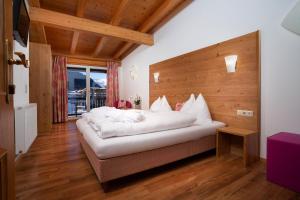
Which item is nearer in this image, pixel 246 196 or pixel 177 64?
pixel 246 196

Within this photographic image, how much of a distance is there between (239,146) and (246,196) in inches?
43.6

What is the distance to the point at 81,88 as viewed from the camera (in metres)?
6.35

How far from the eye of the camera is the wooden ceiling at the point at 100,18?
3.17m

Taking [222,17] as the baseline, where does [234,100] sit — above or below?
below

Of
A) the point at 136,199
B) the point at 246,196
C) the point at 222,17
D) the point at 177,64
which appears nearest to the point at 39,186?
the point at 136,199

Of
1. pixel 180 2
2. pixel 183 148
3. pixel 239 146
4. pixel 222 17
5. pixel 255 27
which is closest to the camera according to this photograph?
pixel 183 148

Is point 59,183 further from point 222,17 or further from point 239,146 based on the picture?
point 222,17

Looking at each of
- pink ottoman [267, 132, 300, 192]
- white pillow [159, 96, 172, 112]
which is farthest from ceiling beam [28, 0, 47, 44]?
pink ottoman [267, 132, 300, 192]

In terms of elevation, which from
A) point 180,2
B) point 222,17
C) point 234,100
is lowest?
point 234,100

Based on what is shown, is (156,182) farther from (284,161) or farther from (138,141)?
(284,161)

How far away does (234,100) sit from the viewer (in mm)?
2498

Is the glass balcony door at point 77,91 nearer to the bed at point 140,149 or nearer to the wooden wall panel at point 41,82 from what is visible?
the wooden wall panel at point 41,82

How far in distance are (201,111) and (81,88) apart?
208 inches

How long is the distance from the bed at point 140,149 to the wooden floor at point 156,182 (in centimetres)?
15
